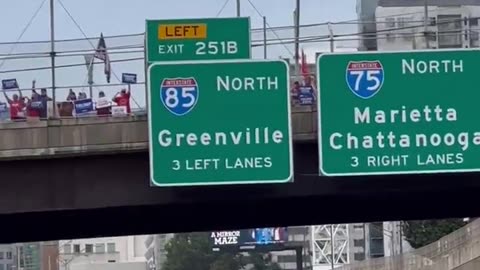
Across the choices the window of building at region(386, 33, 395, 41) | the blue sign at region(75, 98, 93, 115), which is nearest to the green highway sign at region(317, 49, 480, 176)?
the window of building at region(386, 33, 395, 41)

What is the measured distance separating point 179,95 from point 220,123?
87cm

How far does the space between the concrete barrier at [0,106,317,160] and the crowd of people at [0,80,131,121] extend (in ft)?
1.14

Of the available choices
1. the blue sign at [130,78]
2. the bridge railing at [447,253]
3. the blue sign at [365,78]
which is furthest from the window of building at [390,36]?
the bridge railing at [447,253]

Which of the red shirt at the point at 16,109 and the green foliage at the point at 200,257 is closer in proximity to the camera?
the red shirt at the point at 16,109

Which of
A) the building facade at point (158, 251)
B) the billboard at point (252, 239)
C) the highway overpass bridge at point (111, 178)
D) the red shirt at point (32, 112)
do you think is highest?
the red shirt at point (32, 112)

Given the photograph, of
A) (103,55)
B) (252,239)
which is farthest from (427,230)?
(103,55)

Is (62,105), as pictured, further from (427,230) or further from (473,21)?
(427,230)

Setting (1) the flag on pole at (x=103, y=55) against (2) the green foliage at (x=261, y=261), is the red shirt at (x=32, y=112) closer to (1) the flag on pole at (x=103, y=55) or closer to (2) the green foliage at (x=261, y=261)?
(1) the flag on pole at (x=103, y=55)

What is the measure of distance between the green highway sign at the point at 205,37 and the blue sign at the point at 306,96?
1.32m

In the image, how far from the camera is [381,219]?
3133 cm

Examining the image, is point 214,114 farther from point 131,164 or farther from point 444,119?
point 444,119

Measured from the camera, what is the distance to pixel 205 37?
23031 mm

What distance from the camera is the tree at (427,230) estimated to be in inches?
3410

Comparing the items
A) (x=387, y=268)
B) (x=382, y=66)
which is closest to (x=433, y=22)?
(x=382, y=66)
